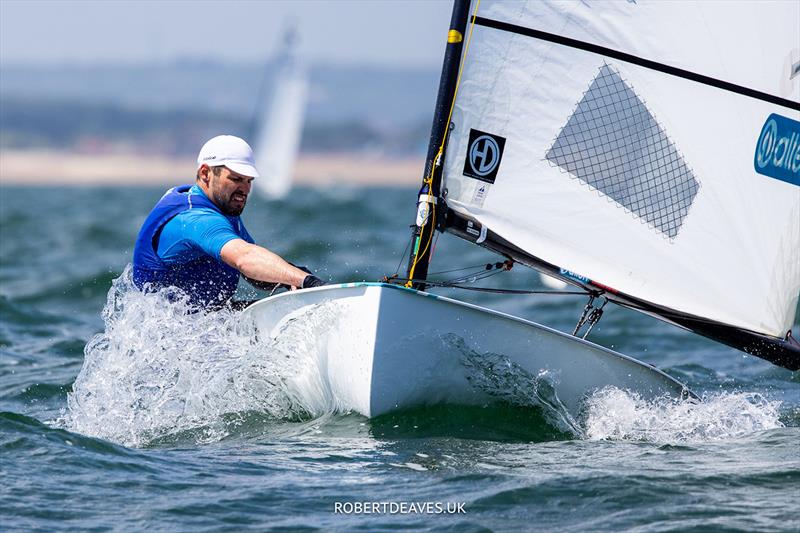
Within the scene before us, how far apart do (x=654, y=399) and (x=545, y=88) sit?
1.41 meters

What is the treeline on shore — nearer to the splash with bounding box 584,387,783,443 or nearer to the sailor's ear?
the sailor's ear

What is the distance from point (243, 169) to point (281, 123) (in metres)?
20.8

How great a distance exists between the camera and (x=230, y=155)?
16.3 ft

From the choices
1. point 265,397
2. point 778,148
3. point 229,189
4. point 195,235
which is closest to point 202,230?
point 195,235

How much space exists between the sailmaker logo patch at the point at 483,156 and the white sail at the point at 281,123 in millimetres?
20964

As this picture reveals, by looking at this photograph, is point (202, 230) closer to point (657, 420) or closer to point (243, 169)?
point (243, 169)

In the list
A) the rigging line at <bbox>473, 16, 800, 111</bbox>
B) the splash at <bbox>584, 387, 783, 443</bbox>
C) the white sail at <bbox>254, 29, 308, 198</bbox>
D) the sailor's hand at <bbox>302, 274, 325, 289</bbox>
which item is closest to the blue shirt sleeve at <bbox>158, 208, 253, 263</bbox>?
the sailor's hand at <bbox>302, 274, 325, 289</bbox>

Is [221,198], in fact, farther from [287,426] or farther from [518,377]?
[518,377]

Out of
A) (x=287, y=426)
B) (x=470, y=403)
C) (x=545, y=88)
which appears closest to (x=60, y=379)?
(x=287, y=426)

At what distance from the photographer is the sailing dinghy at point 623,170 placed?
15.4 feet

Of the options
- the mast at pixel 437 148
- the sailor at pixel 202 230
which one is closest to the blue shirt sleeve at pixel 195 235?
the sailor at pixel 202 230

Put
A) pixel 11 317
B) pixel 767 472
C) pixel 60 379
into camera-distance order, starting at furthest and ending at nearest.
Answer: pixel 11 317
pixel 60 379
pixel 767 472

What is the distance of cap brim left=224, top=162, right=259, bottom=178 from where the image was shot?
16.3ft

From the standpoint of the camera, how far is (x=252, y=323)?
4773 millimetres
